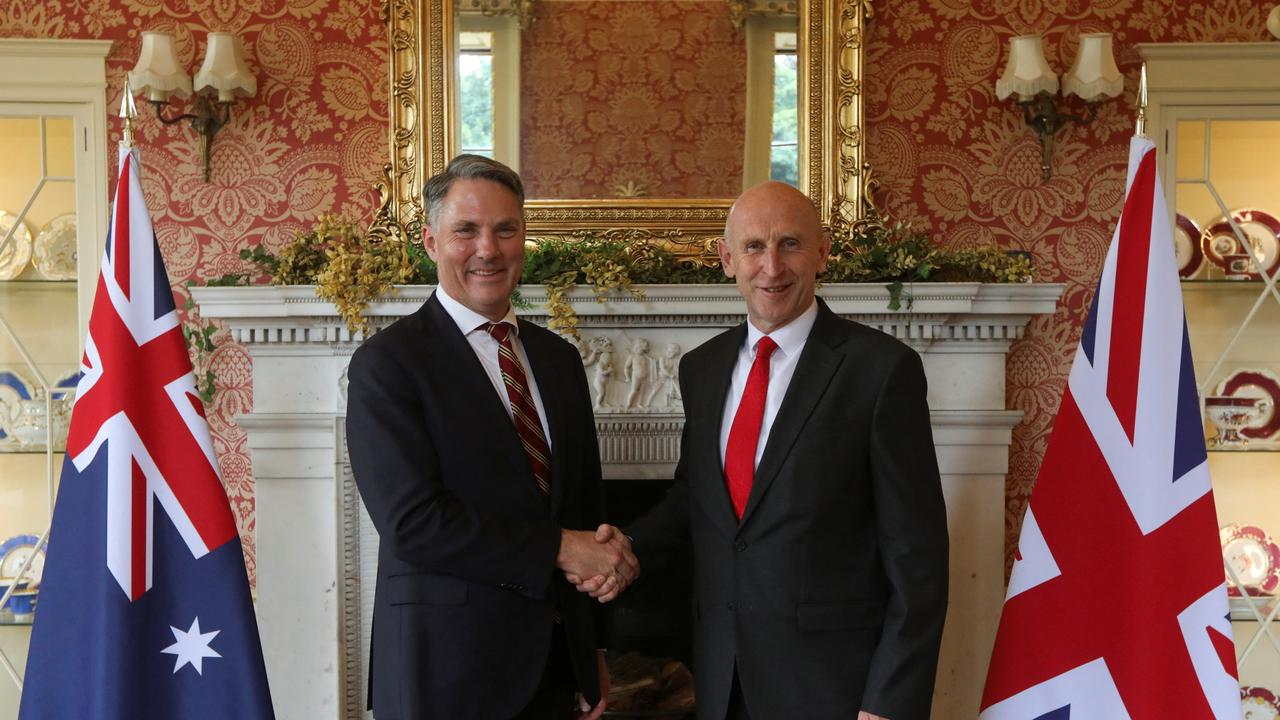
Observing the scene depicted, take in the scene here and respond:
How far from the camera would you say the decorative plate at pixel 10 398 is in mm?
3174

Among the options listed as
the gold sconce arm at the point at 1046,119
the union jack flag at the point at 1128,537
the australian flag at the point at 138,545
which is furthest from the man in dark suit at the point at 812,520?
the gold sconce arm at the point at 1046,119

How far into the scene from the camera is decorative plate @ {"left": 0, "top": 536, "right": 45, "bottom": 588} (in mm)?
3148

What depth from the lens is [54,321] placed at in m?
3.17

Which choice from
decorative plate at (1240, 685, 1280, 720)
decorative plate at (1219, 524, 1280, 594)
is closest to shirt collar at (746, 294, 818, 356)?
decorative plate at (1219, 524, 1280, 594)

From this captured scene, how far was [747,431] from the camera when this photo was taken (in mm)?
1938

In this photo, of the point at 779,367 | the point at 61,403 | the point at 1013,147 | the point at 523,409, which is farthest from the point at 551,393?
the point at 61,403

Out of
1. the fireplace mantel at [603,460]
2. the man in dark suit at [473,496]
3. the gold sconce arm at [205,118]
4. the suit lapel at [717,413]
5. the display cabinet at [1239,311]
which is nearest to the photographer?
the man in dark suit at [473,496]

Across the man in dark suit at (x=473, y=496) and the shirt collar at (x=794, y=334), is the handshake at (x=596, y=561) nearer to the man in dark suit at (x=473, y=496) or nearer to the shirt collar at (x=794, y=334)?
the man in dark suit at (x=473, y=496)

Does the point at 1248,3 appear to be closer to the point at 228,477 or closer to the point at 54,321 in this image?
the point at 228,477

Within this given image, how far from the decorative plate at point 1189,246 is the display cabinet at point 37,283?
10.5 feet

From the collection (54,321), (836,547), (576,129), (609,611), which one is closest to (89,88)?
(54,321)

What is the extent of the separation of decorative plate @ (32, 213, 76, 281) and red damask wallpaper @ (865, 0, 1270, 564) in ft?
7.89

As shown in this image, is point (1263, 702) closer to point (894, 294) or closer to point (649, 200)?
point (894, 294)

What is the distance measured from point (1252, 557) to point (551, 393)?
2.37 m
